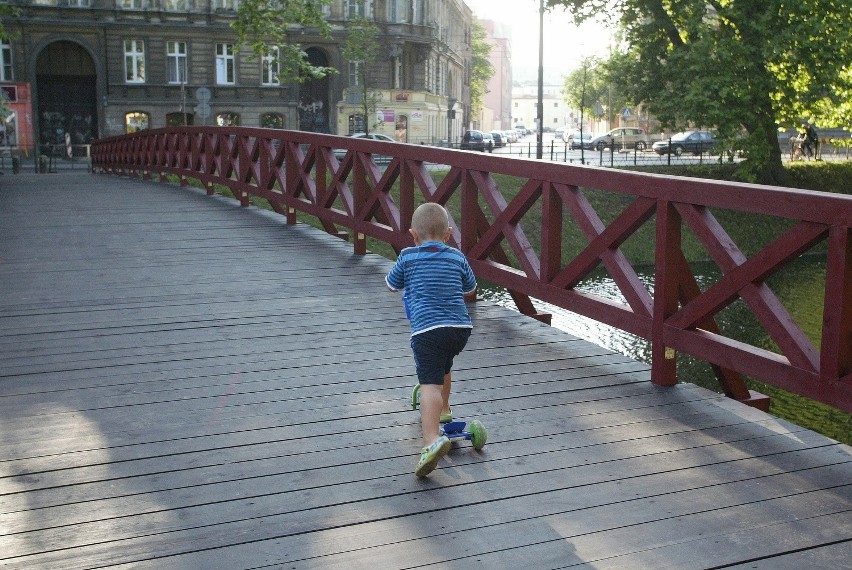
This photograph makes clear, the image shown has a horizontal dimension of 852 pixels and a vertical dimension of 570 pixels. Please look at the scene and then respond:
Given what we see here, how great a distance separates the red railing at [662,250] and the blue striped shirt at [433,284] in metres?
1.28

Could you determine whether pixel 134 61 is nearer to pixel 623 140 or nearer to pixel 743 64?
pixel 623 140

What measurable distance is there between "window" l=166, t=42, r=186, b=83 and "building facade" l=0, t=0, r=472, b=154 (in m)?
0.05

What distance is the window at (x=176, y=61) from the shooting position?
49.2 metres

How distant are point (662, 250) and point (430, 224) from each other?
1645 mm

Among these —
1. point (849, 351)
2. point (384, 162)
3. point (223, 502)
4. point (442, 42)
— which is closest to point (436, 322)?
point (223, 502)

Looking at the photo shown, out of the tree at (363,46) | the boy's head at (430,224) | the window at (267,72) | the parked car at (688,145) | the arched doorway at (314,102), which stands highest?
the tree at (363,46)

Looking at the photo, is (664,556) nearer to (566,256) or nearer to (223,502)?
(223,502)

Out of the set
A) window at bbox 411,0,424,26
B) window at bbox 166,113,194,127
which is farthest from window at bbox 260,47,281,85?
window at bbox 411,0,424,26

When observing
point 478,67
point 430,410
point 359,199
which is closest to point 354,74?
point 359,199

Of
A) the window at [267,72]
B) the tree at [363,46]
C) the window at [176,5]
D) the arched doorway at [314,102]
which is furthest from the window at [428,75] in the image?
the window at [176,5]

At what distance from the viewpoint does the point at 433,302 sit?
4.70 metres

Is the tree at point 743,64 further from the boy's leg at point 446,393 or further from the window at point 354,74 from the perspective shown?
the boy's leg at point 446,393

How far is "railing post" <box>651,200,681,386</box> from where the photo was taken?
575cm

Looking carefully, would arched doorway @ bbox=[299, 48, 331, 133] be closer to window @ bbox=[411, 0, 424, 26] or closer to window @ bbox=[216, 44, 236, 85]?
window @ bbox=[216, 44, 236, 85]
